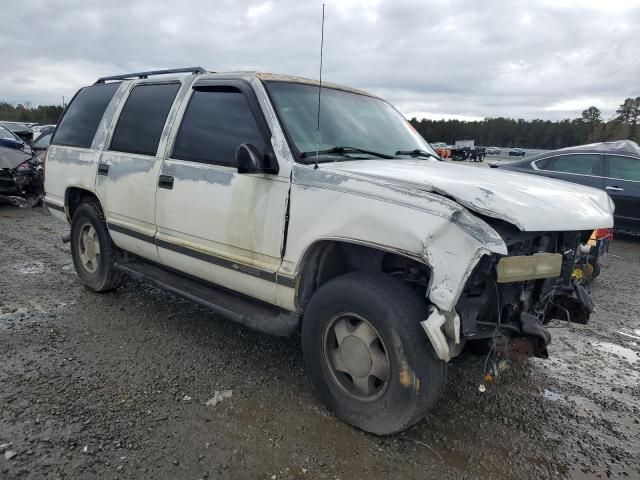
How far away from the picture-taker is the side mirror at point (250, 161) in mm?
2943

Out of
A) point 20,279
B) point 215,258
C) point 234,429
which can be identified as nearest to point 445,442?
point 234,429

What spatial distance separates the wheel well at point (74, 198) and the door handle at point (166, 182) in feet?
4.50

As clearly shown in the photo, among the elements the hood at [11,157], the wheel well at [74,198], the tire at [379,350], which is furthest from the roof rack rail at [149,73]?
the hood at [11,157]

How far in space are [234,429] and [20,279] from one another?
378cm

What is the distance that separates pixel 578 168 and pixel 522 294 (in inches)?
277

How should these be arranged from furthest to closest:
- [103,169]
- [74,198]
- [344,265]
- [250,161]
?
[74,198] < [103,169] < [344,265] < [250,161]

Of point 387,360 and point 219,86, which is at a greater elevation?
point 219,86

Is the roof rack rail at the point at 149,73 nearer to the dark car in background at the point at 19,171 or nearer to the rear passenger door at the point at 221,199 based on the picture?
the rear passenger door at the point at 221,199

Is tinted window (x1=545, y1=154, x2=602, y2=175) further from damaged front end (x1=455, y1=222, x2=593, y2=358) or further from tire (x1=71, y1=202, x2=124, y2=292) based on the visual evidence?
tire (x1=71, y1=202, x2=124, y2=292)

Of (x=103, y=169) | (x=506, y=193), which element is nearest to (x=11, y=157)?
(x=103, y=169)

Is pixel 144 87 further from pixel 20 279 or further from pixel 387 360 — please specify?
pixel 387 360

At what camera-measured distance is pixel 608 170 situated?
8531 millimetres

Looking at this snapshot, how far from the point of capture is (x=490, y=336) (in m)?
2.62

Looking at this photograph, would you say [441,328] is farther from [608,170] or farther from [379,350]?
[608,170]
